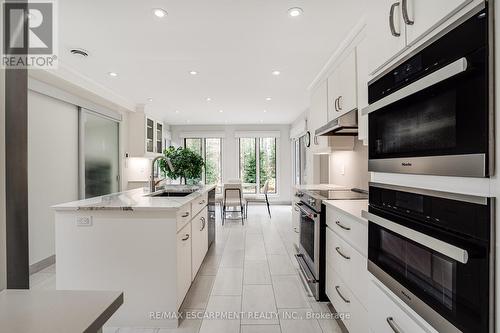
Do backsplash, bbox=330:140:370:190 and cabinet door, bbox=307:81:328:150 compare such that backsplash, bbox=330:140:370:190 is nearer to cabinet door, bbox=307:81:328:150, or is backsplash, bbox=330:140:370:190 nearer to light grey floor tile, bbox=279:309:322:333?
cabinet door, bbox=307:81:328:150

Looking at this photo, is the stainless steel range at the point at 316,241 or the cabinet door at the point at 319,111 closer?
the stainless steel range at the point at 316,241

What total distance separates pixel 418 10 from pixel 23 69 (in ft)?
4.24

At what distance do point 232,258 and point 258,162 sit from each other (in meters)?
4.84

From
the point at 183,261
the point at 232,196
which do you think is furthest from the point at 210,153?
the point at 183,261

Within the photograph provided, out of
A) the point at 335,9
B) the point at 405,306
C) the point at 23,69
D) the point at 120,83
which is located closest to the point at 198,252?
the point at 405,306

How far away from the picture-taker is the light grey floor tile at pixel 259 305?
2.01 meters

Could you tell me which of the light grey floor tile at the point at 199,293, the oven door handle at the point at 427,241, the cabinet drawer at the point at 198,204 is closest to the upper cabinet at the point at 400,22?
the oven door handle at the point at 427,241

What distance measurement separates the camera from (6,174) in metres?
0.74

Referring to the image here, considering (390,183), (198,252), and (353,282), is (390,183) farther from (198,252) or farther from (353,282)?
(198,252)

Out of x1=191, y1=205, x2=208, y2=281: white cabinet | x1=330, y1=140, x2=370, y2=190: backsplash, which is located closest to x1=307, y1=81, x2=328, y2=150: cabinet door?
x1=330, y1=140, x2=370, y2=190: backsplash

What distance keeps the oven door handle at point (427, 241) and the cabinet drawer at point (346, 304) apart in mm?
652

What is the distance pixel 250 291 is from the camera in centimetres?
245

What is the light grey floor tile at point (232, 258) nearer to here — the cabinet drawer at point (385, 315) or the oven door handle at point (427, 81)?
the cabinet drawer at point (385, 315)

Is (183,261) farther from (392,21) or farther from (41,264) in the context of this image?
(41,264)
